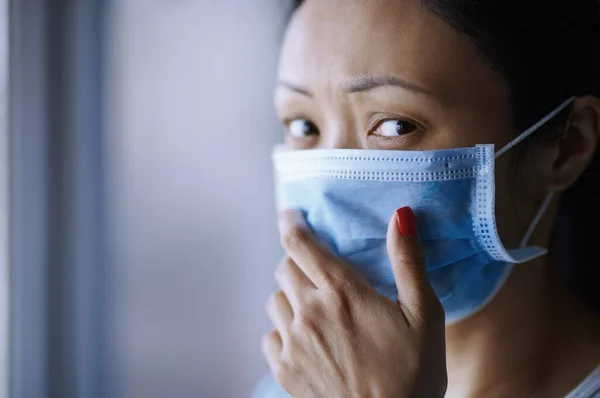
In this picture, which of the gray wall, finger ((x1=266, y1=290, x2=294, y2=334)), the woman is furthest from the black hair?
the gray wall

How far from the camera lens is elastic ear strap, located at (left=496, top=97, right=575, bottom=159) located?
1.13 m

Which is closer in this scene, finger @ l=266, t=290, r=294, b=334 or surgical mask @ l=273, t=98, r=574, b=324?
surgical mask @ l=273, t=98, r=574, b=324

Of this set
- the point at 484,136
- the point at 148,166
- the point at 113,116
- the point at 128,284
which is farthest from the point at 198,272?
the point at 484,136

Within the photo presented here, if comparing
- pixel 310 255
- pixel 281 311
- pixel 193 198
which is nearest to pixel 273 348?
pixel 281 311

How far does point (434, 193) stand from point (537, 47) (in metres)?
0.34

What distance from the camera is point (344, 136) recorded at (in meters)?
1.17

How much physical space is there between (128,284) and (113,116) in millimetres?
553

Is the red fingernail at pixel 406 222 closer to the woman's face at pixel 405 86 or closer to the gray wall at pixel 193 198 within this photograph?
the woman's face at pixel 405 86

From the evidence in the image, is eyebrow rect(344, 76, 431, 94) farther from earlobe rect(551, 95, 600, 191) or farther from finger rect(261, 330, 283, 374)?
finger rect(261, 330, 283, 374)

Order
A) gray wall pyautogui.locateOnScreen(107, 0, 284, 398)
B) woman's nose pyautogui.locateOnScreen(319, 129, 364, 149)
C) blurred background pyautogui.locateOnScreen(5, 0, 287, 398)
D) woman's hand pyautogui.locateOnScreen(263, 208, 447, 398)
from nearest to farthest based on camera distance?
woman's hand pyautogui.locateOnScreen(263, 208, 447, 398) < woman's nose pyautogui.locateOnScreen(319, 129, 364, 149) < blurred background pyautogui.locateOnScreen(5, 0, 287, 398) < gray wall pyautogui.locateOnScreen(107, 0, 284, 398)

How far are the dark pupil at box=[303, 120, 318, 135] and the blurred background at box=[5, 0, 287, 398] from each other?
62 cm

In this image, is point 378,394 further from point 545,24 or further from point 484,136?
point 545,24

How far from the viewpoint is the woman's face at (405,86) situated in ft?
3.61

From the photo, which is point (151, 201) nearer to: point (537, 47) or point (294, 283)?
point (294, 283)
